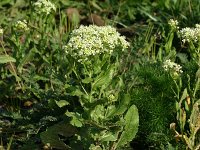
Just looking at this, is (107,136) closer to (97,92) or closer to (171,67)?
(97,92)

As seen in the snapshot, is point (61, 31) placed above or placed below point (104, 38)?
below

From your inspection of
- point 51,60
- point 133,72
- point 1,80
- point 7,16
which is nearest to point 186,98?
point 133,72

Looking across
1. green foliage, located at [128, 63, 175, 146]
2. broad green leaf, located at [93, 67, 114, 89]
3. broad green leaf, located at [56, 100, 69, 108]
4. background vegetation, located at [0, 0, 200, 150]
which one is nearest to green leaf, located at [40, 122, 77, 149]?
background vegetation, located at [0, 0, 200, 150]

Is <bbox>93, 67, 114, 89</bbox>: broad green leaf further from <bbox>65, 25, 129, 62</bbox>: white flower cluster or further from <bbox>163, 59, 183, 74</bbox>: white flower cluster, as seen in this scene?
<bbox>163, 59, 183, 74</bbox>: white flower cluster

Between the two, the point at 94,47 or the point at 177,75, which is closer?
the point at 94,47

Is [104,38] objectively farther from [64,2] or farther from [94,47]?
[64,2]

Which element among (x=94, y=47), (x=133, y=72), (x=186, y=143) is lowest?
(x=186, y=143)

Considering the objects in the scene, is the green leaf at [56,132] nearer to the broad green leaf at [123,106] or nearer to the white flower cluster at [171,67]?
the broad green leaf at [123,106]
